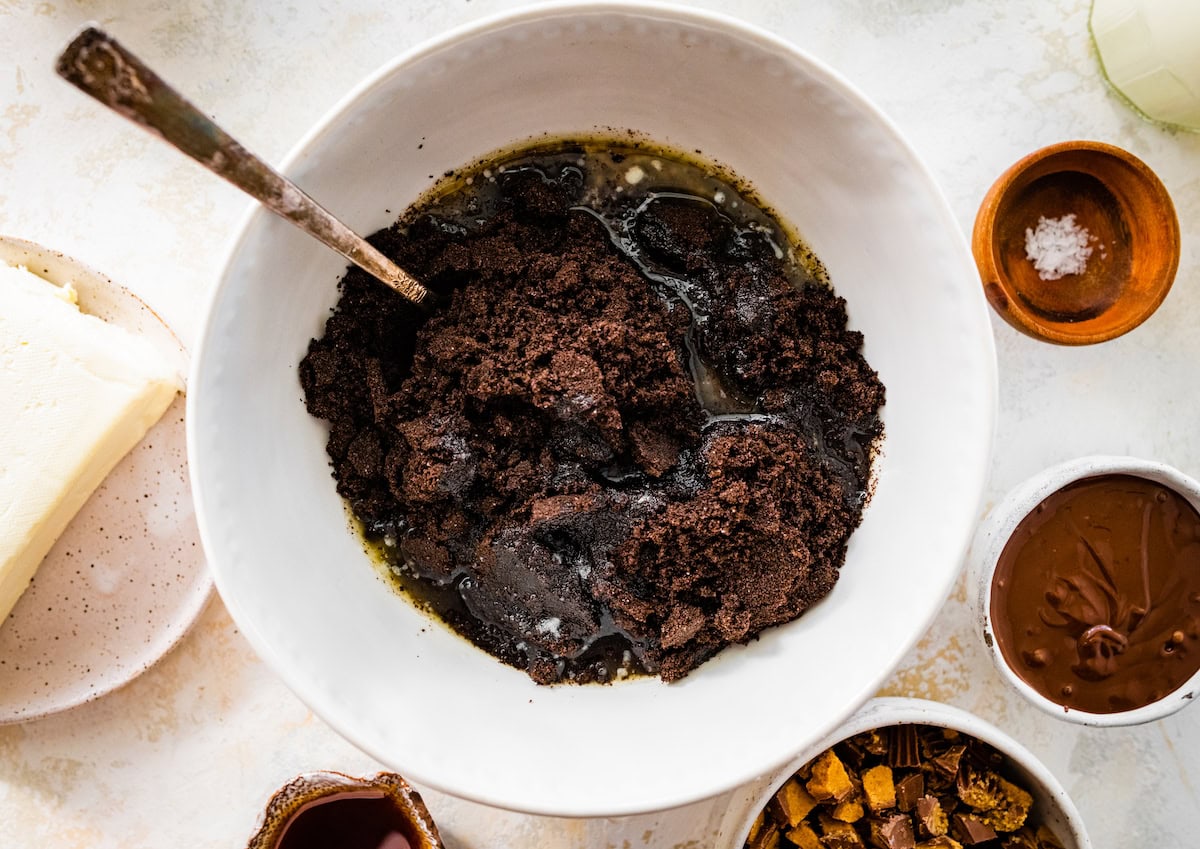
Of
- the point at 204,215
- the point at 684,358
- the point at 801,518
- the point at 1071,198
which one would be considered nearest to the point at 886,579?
the point at 801,518

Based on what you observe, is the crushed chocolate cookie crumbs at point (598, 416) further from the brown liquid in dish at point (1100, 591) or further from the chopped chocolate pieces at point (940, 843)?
the chopped chocolate pieces at point (940, 843)

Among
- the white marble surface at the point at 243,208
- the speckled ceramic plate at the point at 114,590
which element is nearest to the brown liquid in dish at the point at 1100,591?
the white marble surface at the point at 243,208

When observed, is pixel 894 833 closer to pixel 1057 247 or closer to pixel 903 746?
pixel 903 746

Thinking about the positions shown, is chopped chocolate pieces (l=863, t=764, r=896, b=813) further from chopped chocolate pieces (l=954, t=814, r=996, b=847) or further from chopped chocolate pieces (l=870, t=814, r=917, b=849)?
chopped chocolate pieces (l=954, t=814, r=996, b=847)

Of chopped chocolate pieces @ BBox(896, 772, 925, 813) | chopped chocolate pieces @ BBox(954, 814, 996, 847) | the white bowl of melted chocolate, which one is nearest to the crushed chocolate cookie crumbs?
the white bowl of melted chocolate

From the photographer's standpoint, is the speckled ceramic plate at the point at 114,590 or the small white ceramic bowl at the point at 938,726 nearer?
the small white ceramic bowl at the point at 938,726

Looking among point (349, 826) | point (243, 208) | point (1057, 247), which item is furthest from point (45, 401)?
point (1057, 247)
